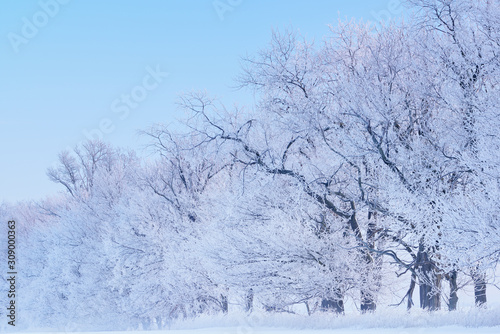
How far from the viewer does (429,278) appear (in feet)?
48.9

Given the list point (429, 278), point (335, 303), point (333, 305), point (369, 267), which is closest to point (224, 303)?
point (333, 305)

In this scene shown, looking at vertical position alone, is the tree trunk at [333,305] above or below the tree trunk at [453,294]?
below

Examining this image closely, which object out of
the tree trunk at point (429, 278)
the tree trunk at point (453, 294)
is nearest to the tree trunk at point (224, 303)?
the tree trunk at point (429, 278)

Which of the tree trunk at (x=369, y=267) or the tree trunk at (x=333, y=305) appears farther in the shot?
the tree trunk at (x=333, y=305)

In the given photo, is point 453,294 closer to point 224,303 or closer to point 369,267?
point 369,267

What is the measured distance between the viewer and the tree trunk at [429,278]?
14.8 meters

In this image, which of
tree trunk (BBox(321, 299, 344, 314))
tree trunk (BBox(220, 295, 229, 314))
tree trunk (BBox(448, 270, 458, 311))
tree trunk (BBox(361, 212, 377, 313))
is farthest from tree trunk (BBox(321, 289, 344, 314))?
tree trunk (BBox(220, 295, 229, 314))

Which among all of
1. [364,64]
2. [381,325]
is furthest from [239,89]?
[381,325]

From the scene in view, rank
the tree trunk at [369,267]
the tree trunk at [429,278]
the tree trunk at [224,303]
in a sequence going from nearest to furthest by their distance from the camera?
the tree trunk at [429,278]
the tree trunk at [369,267]
the tree trunk at [224,303]

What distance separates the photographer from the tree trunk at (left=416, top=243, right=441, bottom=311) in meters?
14.8

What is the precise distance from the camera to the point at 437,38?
1449 cm

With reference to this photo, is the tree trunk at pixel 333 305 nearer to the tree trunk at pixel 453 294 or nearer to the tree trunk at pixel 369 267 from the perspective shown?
the tree trunk at pixel 369 267

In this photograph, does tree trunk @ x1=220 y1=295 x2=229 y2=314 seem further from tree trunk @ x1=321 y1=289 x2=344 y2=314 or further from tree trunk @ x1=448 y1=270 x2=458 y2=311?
tree trunk @ x1=448 y1=270 x2=458 y2=311

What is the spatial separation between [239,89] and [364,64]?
13.3 ft
